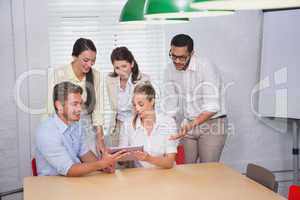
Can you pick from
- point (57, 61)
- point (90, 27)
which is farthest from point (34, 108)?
point (90, 27)

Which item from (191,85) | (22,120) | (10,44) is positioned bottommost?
(22,120)

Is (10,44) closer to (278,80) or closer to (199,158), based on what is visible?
(199,158)

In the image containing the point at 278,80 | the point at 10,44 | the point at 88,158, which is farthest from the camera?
the point at 278,80

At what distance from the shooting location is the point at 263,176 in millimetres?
3117

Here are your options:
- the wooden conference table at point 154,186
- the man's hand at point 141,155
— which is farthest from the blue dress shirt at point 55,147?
the man's hand at point 141,155

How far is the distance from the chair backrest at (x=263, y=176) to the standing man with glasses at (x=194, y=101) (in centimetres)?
109

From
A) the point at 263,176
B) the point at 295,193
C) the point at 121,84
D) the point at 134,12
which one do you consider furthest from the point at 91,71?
the point at 295,193

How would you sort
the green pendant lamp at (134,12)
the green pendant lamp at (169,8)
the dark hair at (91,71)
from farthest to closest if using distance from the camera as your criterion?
the dark hair at (91,71) < the green pendant lamp at (134,12) < the green pendant lamp at (169,8)

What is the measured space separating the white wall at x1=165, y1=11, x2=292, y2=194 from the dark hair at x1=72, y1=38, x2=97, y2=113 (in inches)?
28.2

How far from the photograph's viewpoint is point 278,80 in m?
4.75

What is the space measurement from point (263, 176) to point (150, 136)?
0.92 meters

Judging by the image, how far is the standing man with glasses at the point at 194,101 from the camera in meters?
4.34

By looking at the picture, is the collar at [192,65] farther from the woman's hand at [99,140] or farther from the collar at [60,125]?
the collar at [60,125]

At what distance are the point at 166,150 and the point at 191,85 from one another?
3.11 ft
